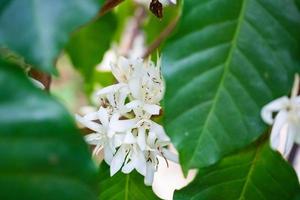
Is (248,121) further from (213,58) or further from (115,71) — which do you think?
(115,71)

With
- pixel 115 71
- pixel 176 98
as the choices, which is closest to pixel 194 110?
pixel 176 98

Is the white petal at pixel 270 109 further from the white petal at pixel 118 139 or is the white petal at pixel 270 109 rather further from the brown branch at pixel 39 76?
the brown branch at pixel 39 76

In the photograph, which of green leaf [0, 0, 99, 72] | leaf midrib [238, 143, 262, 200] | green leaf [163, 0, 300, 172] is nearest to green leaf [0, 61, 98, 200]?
green leaf [0, 0, 99, 72]

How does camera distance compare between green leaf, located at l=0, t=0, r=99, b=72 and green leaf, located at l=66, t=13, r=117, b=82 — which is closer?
green leaf, located at l=0, t=0, r=99, b=72

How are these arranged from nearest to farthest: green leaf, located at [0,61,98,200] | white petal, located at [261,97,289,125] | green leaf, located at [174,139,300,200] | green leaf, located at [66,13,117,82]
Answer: green leaf, located at [0,61,98,200]
white petal, located at [261,97,289,125]
green leaf, located at [174,139,300,200]
green leaf, located at [66,13,117,82]

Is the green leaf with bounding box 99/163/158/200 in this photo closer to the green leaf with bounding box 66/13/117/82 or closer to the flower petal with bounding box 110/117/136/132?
the flower petal with bounding box 110/117/136/132
